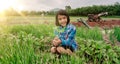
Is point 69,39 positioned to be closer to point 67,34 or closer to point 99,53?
point 67,34

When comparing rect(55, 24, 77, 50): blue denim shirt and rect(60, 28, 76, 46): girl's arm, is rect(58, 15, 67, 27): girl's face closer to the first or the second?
rect(55, 24, 77, 50): blue denim shirt

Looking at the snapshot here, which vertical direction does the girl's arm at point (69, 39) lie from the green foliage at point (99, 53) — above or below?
above

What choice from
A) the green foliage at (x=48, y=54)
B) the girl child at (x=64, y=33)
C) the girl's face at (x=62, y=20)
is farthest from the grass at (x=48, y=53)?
the girl's face at (x=62, y=20)

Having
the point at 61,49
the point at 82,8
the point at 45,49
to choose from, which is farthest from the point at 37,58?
the point at 82,8

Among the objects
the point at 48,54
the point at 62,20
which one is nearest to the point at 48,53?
the point at 48,54

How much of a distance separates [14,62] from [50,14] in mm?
31550

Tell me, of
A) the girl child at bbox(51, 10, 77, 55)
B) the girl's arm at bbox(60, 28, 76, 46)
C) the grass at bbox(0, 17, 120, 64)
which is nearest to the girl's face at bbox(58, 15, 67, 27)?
the girl child at bbox(51, 10, 77, 55)

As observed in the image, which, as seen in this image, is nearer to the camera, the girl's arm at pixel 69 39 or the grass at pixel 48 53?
the grass at pixel 48 53

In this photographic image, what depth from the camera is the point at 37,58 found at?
4434mm

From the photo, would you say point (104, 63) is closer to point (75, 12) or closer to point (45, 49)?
point (45, 49)

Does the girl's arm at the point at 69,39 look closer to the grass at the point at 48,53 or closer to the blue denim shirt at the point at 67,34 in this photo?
the blue denim shirt at the point at 67,34

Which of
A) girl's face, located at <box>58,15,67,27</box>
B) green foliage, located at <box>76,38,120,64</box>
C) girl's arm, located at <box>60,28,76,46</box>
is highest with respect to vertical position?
girl's face, located at <box>58,15,67,27</box>

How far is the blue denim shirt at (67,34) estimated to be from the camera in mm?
5449

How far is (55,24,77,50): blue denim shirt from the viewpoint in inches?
215
